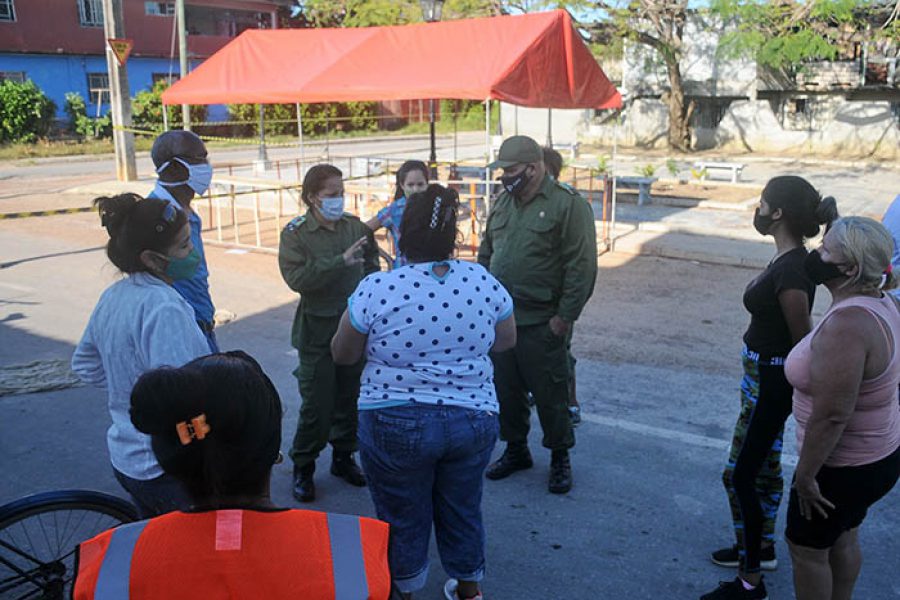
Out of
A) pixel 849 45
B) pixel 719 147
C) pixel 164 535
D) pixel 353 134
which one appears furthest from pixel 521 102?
pixel 353 134

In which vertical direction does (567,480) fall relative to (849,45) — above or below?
below

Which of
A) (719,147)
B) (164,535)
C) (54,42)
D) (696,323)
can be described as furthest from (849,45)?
(54,42)

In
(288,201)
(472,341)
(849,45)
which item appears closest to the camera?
(472,341)

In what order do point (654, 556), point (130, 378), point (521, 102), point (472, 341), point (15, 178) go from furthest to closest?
1. point (15, 178)
2. point (521, 102)
3. point (654, 556)
4. point (472, 341)
5. point (130, 378)

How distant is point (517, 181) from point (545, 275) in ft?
1.71

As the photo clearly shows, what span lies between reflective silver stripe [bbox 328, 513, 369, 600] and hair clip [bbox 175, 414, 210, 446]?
317mm

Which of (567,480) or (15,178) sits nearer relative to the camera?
(567,480)

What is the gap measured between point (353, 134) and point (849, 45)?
2065 cm

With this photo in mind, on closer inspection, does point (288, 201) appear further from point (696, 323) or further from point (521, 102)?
point (696, 323)

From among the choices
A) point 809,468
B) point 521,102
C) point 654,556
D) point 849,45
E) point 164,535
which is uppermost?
point 849,45

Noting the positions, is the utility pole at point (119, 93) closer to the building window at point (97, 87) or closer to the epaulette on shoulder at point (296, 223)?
the epaulette on shoulder at point (296, 223)

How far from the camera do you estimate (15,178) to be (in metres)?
20.1

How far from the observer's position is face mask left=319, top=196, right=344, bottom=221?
13.3 feet

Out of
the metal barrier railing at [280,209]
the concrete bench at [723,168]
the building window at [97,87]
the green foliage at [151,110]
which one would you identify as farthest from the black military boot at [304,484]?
the building window at [97,87]
